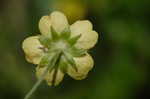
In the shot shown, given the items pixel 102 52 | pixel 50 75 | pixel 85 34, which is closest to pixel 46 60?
pixel 50 75

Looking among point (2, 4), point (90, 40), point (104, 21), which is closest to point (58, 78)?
point (90, 40)

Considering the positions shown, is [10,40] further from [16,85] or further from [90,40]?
[90,40]

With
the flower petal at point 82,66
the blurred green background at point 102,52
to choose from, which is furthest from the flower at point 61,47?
the blurred green background at point 102,52

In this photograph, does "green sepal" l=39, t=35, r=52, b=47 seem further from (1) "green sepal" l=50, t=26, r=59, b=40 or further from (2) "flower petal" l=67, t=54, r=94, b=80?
(2) "flower petal" l=67, t=54, r=94, b=80

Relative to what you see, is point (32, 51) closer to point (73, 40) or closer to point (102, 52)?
point (73, 40)

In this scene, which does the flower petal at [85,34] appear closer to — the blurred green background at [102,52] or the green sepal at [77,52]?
the green sepal at [77,52]

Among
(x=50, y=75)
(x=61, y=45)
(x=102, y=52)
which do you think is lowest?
(x=102, y=52)
